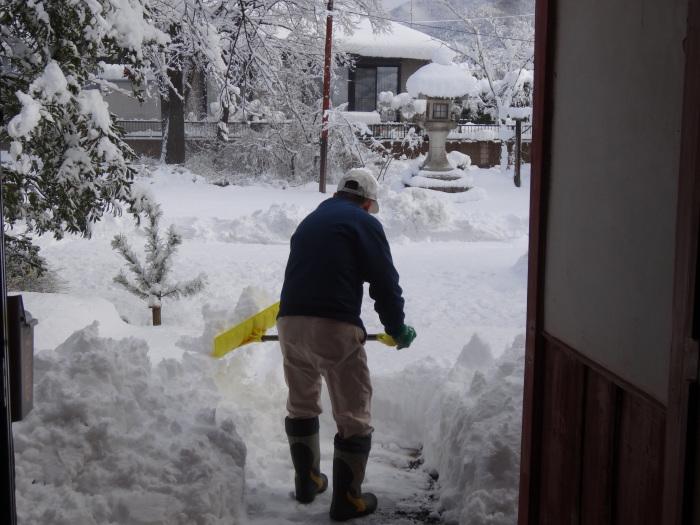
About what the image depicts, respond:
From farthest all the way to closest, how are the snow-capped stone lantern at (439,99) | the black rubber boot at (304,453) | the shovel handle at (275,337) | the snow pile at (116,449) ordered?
the snow-capped stone lantern at (439,99) < the shovel handle at (275,337) < the black rubber boot at (304,453) < the snow pile at (116,449)

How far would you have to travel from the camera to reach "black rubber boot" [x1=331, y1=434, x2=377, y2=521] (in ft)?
12.3

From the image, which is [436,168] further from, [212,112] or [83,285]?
[83,285]

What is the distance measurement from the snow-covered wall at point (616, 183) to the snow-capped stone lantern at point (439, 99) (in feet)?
53.3

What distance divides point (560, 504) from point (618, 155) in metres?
1.11

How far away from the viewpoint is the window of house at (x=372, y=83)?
2845 centimetres

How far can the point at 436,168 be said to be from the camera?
63.3ft

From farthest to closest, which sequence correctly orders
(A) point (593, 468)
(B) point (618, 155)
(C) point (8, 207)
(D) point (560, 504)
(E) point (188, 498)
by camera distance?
(C) point (8, 207) < (E) point (188, 498) < (D) point (560, 504) < (A) point (593, 468) < (B) point (618, 155)

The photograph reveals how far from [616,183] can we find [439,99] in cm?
1744

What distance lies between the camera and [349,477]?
12.3ft

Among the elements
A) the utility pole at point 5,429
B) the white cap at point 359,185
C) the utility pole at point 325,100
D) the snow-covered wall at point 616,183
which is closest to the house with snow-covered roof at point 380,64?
the utility pole at point 325,100

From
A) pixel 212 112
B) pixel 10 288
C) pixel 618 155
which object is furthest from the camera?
pixel 212 112

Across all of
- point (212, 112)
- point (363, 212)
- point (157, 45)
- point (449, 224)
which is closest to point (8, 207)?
point (157, 45)

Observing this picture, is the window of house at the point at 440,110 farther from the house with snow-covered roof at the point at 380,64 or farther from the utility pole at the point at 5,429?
the utility pole at the point at 5,429

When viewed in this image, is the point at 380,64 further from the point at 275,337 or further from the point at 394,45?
the point at 275,337
